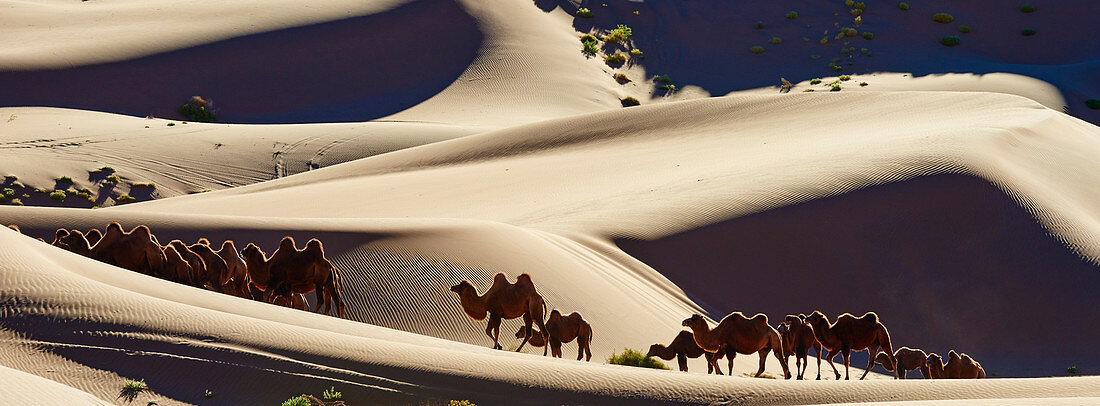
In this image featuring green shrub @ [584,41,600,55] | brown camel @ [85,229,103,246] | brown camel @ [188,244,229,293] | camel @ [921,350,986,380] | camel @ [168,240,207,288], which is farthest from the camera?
green shrub @ [584,41,600,55]

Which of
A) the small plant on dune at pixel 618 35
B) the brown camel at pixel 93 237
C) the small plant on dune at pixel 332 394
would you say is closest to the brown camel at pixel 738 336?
the small plant on dune at pixel 332 394

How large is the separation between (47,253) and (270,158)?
2612 cm

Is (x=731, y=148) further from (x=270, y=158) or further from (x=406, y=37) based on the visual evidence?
(x=406, y=37)

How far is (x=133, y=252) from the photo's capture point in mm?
14469

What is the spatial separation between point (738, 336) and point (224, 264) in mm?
7123

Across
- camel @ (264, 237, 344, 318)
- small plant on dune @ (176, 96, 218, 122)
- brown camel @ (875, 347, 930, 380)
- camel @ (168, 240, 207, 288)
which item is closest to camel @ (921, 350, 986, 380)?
brown camel @ (875, 347, 930, 380)

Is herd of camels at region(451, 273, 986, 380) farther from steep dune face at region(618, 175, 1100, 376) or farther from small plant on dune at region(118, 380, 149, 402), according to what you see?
small plant on dune at region(118, 380, 149, 402)

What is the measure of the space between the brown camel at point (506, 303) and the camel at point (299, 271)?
2075 millimetres

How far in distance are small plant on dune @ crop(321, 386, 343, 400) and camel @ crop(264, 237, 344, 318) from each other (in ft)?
18.8

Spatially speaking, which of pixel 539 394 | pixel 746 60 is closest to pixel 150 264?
pixel 539 394

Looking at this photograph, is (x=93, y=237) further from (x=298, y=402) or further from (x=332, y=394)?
(x=298, y=402)

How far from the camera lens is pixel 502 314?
13945 millimetres

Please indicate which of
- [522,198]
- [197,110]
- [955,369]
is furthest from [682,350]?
[197,110]

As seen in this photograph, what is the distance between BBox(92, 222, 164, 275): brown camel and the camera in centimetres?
1444
